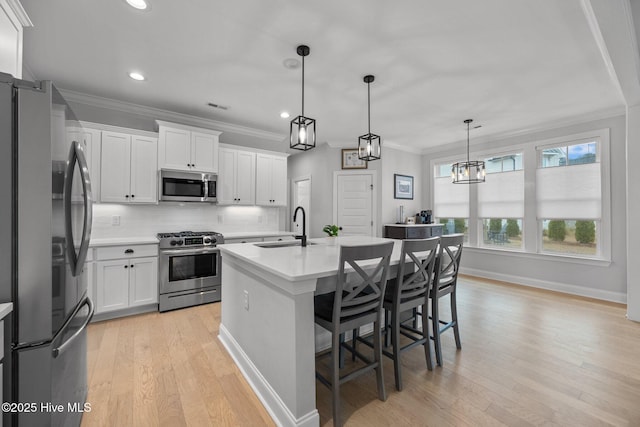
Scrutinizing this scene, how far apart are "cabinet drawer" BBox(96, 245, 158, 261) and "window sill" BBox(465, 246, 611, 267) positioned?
217 inches

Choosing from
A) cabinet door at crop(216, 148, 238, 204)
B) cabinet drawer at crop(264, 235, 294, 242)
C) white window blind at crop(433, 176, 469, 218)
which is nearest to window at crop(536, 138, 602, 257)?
white window blind at crop(433, 176, 469, 218)

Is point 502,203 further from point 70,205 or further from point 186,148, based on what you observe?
point 70,205

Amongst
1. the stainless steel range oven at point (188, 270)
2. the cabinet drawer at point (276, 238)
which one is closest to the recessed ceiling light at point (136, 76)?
the stainless steel range oven at point (188, 270)

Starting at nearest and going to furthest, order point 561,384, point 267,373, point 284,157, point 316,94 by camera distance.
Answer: point 267,373
point 561,384
point 316,94
point 284,157

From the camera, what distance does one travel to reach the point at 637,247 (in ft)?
10.5

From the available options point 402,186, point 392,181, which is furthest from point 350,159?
point 402,186

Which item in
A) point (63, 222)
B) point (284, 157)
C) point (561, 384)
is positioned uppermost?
point (284, 157)

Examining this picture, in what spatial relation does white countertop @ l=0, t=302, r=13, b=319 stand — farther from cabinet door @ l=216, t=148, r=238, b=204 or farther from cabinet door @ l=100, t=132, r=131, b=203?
cabinet door @ l=216, t=148, r=238, b=204

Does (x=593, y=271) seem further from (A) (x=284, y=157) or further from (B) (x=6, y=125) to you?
(B) (x=6, y=125)

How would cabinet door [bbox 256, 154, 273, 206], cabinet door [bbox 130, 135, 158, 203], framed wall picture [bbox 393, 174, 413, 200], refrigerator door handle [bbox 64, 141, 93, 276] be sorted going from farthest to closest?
framed wall picture [bbox 393, 174, 413, 200] < cabinet door [bbox 256, 154, 273, 206] < cabinet door [bbox 130, 135, 158, 203] < refrigerator door handle [bbox 64, 141, 93, 276]

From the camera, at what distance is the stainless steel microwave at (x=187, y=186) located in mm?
3732

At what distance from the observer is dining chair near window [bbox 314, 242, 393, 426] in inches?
62.4

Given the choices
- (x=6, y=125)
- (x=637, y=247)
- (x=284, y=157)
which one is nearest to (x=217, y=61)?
(x=6, y=125)

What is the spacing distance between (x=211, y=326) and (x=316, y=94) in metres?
3.04
